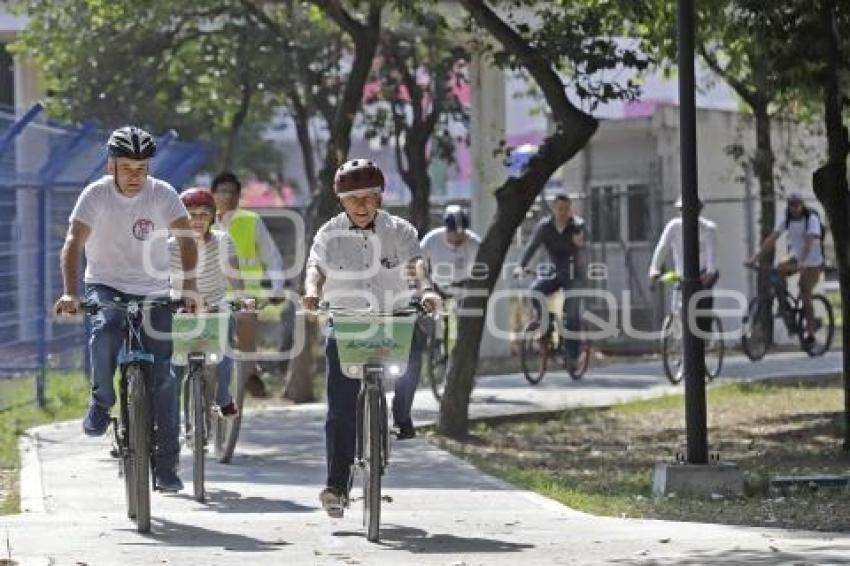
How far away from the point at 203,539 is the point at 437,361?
9385mm

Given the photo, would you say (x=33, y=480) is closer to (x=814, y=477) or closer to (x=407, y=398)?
(x=407, y=398)

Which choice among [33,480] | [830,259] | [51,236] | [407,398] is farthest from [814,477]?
[830,259]

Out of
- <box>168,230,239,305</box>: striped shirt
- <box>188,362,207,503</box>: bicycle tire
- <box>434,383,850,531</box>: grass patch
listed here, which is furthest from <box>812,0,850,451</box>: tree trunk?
<box>188,362,207,503</box>: bicycle tire

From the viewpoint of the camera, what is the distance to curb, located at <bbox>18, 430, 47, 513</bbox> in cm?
1195

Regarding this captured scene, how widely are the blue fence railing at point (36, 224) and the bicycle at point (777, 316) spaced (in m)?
7.00

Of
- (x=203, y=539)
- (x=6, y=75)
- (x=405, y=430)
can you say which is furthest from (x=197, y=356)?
(x=6, y=75)

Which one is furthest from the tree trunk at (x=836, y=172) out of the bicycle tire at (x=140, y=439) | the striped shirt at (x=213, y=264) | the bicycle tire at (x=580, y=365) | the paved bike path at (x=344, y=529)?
the bicycle tire at (x=580, y=365)

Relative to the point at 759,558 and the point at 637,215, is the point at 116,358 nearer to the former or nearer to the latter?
the point at 759,558

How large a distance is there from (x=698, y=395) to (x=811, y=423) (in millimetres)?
5383

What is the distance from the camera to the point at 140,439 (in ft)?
35.1

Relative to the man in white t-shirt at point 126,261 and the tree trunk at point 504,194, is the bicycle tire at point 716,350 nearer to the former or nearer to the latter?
the tree trunk at point 504,194

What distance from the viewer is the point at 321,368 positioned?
24.3 meters

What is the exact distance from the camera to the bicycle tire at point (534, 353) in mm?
22016

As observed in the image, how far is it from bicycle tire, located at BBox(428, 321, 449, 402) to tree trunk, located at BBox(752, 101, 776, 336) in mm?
5434
